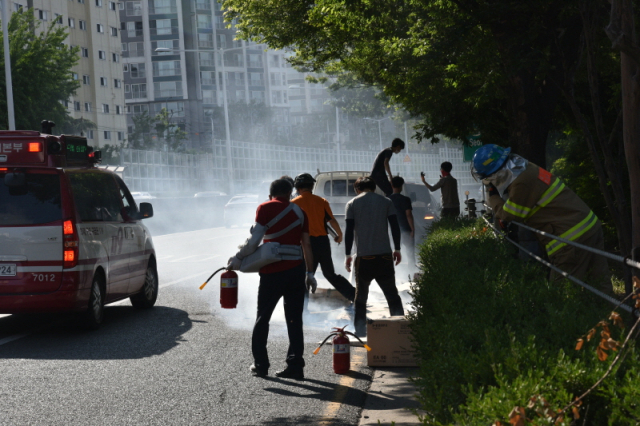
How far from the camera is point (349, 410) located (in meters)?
6.20

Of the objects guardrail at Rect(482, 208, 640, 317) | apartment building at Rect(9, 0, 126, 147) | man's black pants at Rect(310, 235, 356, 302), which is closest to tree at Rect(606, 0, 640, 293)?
guardrail at Rect(482, 208, 640, 317)

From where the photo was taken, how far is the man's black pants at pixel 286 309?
7355 mm

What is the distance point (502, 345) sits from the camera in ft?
13.1

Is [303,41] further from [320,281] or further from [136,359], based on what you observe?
[136,359]

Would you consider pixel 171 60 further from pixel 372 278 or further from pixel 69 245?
pixel 372 278

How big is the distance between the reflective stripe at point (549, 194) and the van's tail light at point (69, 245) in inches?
197

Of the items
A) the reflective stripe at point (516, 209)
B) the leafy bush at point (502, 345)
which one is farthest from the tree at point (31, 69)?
the leafy bush at point (502, 345)

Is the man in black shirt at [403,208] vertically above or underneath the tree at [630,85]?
underneath

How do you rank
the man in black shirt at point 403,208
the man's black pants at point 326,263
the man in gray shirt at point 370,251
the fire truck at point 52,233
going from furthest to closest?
the man in black shirt at point 403,208 → the man's black pants at point 326,263 → the fire truck at point 52,233 → the man in gray shirt at point 370,251

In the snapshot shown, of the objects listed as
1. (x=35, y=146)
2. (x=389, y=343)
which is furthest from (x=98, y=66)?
(x=389, y=343)

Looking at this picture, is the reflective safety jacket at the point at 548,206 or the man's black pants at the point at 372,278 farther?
the man's black pants at the point at 372,278

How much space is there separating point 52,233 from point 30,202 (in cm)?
44

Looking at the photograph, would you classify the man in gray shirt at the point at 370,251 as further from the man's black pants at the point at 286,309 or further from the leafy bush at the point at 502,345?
the leafy bush at the point at 502,345

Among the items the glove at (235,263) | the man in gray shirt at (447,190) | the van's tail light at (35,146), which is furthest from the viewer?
the man in gray shirt at (447,190)
